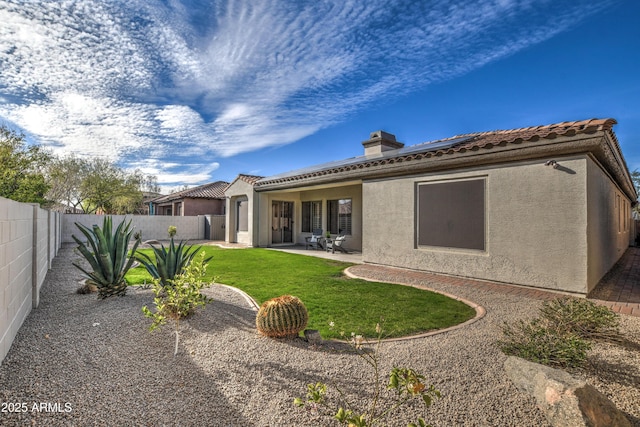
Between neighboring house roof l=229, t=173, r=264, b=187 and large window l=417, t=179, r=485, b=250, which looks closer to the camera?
large window l=417, t=179, r=485, b=250

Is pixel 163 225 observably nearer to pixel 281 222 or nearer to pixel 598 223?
pixel 281 222

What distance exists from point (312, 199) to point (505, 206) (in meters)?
11.9

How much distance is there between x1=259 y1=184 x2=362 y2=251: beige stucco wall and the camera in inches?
642

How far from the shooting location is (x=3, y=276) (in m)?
3.73

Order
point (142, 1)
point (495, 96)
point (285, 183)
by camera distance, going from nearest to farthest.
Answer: point (142, 1), point (495, 96), point (285, 183)

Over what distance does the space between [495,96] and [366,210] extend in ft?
28.3

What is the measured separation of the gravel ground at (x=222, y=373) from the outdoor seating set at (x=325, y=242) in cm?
1055

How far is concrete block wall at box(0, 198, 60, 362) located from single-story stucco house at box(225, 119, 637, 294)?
30.2 feet

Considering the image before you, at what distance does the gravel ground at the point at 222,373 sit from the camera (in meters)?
2.74

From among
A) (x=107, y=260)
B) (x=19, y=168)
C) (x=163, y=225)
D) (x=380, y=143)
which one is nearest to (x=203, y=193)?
(x=163, y=225)

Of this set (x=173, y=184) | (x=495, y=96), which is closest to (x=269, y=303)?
(x=495, y=96)

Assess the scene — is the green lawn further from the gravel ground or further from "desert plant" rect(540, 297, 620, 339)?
"desert plant" rect(540, 297, 620, 339)

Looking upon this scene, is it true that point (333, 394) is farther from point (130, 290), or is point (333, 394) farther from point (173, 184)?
point (173, 184)

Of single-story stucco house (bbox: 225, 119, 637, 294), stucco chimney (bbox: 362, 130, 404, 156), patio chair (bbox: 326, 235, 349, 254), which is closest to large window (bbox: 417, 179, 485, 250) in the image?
single-story stucco house (bbox: 225, 119, 637, 294)
